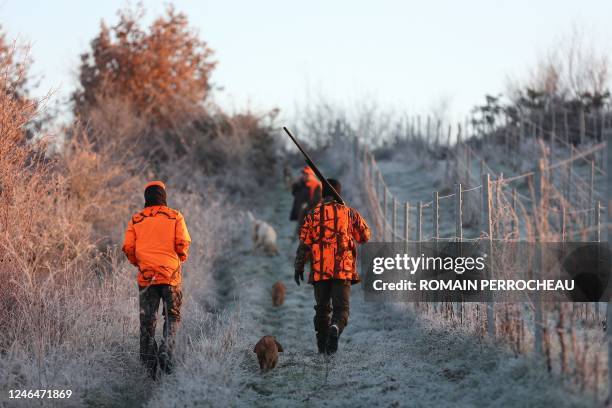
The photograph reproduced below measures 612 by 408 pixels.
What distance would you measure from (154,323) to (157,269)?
0.50 metres

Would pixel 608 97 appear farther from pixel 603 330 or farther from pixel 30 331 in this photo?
pixel 30 331

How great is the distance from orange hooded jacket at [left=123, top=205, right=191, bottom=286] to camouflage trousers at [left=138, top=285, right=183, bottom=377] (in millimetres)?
93

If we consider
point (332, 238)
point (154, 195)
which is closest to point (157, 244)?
point (154, 195)

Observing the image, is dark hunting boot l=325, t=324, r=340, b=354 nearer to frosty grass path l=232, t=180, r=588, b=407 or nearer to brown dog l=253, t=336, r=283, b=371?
frosty grass path l=232, t=180, r=588, b=407

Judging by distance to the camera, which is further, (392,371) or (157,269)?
(392,371)

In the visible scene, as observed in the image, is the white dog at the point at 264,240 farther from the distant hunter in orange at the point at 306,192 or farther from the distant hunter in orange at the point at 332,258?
the distant hunter in orange at the point at 332,258

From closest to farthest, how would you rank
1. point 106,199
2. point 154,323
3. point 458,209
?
point 154,323 → point 458,209 → point 106,199

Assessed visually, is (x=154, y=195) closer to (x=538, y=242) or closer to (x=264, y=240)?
(x=538, y=242)

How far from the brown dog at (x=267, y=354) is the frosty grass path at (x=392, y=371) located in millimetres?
85

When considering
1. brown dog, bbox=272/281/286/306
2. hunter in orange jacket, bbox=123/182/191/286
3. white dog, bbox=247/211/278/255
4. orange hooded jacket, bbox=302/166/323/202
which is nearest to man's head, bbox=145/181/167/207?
hunter in orange jacket, bbox=123/182/191/286

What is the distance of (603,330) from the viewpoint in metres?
7.51

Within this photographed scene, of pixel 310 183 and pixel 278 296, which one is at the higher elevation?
pixel 310 183

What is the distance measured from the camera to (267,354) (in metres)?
7.26

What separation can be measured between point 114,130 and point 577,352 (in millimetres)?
18216
